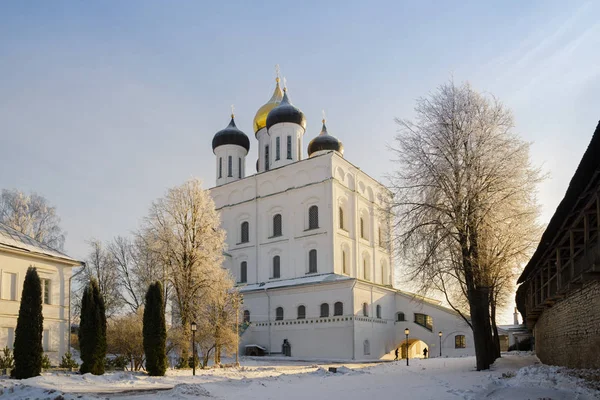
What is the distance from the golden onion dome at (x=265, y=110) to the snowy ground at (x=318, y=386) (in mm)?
32819

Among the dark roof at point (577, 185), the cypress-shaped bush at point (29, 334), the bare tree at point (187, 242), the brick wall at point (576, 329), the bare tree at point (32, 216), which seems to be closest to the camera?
the dark roof at point (577, 185)

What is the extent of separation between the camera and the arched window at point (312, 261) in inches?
1639

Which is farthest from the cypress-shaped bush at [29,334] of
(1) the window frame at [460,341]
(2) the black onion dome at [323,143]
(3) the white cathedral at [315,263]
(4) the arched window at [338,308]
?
(2) the black onion dome at [323,143]

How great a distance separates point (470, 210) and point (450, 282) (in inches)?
199

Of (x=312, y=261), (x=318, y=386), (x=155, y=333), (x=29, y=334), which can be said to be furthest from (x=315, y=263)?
(x=29, y=334)

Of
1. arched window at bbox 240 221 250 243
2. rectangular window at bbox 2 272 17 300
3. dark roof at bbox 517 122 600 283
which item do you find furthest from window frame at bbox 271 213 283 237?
dark roof at bbox 517 122 600 283

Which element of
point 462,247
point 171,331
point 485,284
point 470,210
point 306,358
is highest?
point 470,210

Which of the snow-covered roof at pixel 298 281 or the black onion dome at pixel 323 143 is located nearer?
the snow-covered roof at pixel 298 281

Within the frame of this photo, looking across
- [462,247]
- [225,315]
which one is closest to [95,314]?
[225,315]

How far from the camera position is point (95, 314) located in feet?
63.9

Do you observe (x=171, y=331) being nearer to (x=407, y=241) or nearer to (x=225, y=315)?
(x=225, y=315)

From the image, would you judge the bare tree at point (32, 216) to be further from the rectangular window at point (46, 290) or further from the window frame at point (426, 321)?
the window frame at point (426, 321)

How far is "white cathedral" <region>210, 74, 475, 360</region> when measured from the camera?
38562 millimetres

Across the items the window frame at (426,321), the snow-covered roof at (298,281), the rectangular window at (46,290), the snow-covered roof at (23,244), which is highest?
the snow-covered roof at (23,244)
